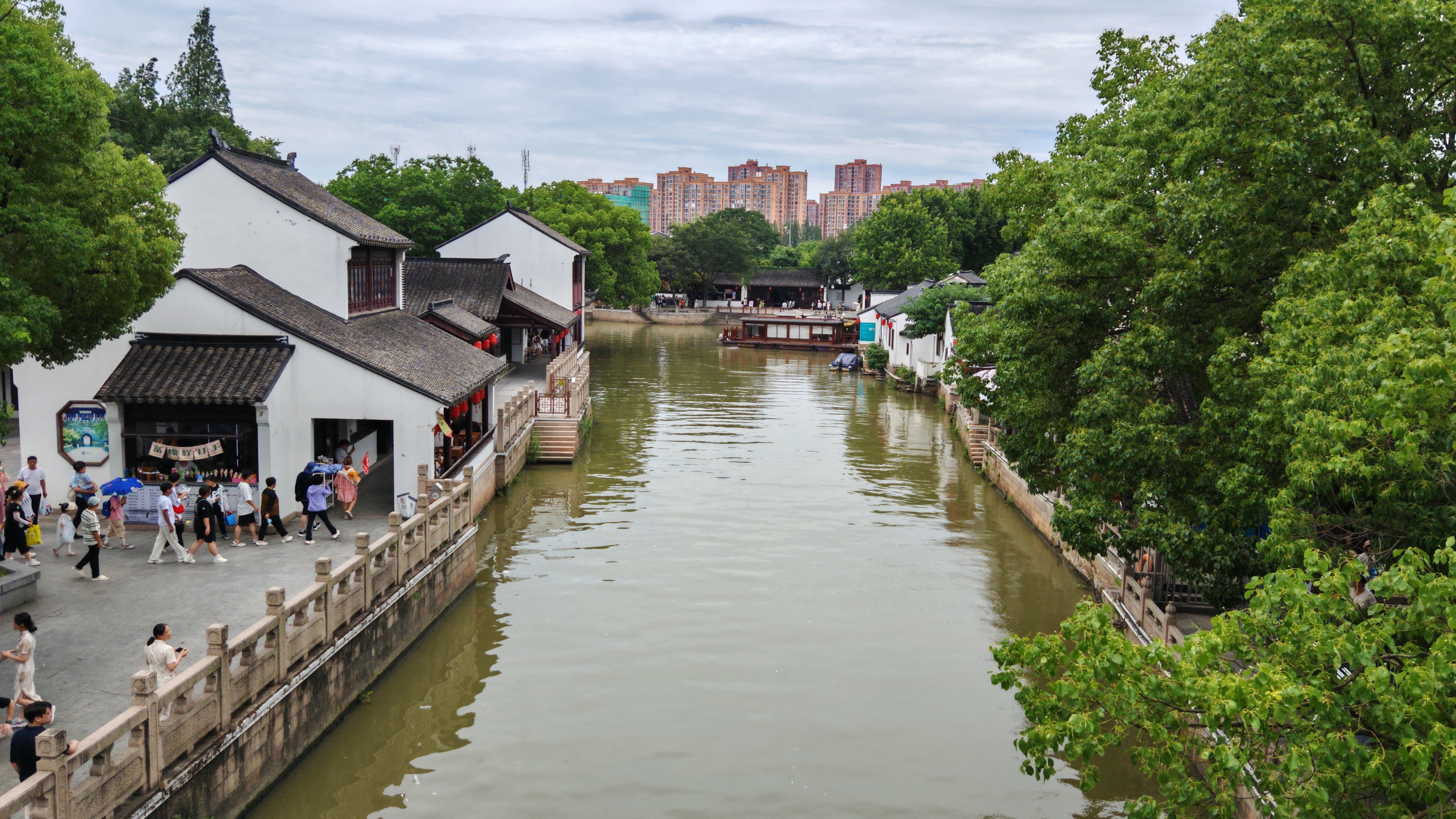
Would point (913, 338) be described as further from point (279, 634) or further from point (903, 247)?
point (279, 634)

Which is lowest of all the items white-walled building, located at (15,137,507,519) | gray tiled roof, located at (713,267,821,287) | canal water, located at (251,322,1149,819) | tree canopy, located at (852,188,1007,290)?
canal water, located at (251,322,1149,819)

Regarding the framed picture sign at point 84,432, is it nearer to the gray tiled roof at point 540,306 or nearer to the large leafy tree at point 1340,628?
the large leafy tree at point 1340,628

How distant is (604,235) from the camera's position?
227ft

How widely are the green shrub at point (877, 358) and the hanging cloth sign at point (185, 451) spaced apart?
46575mm

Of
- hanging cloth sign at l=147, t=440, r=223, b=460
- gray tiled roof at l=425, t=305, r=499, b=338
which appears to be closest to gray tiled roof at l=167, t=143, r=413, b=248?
gray tiled roof at l=425, t=305, r=499, b=338

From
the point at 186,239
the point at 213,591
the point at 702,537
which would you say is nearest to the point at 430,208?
the point at 186,239

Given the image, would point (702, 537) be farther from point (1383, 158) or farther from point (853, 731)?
point (1383, 158)

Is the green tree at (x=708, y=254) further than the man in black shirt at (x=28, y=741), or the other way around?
the green tree at (x=708, y=254)

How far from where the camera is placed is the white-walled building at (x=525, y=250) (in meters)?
50.1

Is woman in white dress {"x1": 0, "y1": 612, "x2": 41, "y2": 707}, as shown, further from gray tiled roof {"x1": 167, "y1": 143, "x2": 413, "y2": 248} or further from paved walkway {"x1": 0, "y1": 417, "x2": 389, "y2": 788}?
gray tiled roof {"x1": 167, "y1": 143, "x2": 413, "y2": 248}

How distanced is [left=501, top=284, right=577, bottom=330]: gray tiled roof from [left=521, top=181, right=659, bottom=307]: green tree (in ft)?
58.2

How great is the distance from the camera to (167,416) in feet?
62.4

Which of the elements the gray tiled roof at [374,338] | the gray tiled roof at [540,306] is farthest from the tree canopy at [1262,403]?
the gray tiled roof at [540,306]

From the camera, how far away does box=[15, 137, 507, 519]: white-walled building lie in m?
19.0
